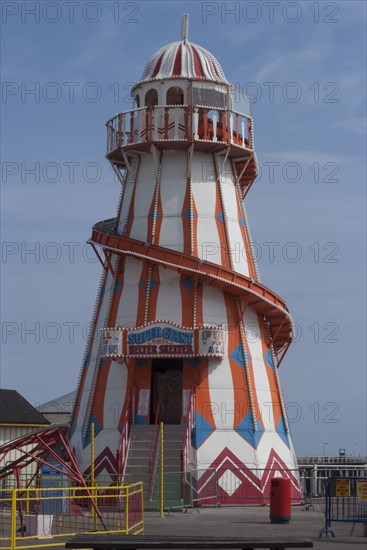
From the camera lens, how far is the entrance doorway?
4206 centimetres

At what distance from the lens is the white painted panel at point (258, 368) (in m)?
41.3

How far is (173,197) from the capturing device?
43.0 m

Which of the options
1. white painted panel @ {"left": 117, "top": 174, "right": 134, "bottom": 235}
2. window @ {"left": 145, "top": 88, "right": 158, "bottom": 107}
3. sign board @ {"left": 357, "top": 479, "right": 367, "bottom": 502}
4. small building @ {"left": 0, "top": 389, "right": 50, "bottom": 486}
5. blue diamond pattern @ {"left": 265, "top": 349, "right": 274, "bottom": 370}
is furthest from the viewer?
small building @ {"left": 0, "top": 389, "right": 50, "bottom": 486}

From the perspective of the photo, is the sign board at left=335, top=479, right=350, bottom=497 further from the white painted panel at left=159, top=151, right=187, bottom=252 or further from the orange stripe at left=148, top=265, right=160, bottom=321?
the white painted panel at left=159, top=151, right=187, bottom=252

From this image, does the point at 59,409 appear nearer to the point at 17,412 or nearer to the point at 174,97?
the point at 17,412

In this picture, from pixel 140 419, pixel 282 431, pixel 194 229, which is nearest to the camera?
pixel 140 419

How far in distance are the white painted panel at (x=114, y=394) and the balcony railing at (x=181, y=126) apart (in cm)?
917

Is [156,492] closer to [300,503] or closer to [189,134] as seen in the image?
[300,503]

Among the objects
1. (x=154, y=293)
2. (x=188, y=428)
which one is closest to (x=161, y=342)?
(x=154, y=293)

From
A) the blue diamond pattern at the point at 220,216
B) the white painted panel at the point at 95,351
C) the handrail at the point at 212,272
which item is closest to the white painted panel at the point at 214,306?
the handrail at the point at 212,272

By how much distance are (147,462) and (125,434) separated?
1433 mm

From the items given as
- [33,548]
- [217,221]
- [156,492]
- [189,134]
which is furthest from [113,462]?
[33,548]

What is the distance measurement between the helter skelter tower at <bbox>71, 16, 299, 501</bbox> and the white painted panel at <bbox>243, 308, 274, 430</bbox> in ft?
0.16

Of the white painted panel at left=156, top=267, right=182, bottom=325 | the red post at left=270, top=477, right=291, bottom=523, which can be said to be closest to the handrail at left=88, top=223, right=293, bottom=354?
the white painted panel at left=156, top=267, right=182, bottom=325
